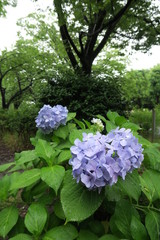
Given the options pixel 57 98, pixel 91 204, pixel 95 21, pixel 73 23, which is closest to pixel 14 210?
pixel 91 204

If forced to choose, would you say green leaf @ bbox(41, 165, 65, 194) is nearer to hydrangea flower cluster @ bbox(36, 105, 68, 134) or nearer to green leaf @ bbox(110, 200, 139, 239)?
green leaf @ bbox(110, 200, 139, 239)

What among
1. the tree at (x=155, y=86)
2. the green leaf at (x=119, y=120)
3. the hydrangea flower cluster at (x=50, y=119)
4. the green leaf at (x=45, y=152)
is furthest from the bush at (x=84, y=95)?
the tree at (x=155, y=86)

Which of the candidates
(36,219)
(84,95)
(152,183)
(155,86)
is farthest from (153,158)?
(155,86)

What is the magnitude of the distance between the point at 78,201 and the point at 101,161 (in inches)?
6.9

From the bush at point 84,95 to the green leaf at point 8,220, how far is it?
3.71 metres

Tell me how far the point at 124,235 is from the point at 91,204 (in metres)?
0.22

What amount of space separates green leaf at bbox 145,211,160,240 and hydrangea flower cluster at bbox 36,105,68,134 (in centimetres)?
94

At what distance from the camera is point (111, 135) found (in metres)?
0.82

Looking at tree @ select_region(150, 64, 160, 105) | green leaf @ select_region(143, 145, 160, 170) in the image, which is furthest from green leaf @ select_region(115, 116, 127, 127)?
tree @ select_region(150, 64, 160, 105)

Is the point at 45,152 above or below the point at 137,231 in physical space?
above

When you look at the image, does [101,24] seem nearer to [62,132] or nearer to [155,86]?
[62,132]

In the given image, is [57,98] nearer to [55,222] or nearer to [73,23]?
[73,23]

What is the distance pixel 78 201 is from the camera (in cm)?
75

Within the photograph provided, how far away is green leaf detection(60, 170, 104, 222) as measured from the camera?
2.34 ft
